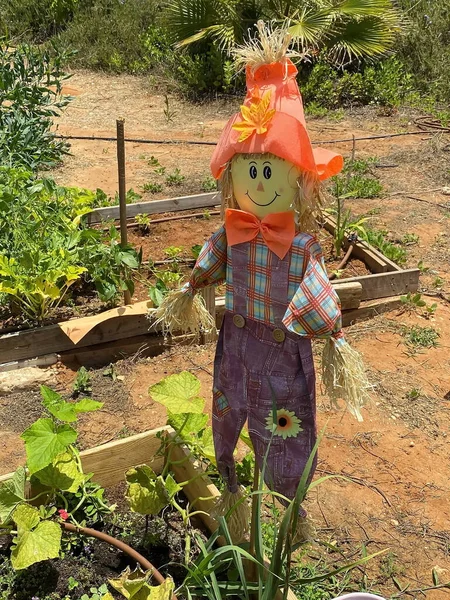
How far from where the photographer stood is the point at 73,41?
12.1 m

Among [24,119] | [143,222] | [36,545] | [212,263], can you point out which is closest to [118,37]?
[24,119]

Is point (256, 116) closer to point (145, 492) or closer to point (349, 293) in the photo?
point (145, 492)

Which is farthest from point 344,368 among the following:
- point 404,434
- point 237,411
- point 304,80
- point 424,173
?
point 304,80

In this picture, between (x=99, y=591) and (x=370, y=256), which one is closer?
(x=99, y=591)

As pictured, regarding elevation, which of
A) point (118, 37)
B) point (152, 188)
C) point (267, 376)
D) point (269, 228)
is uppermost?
point (118, 37)

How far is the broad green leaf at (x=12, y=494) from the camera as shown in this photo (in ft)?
7.02

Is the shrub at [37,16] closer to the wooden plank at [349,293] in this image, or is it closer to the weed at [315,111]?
the weed at [315,111]

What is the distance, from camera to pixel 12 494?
2.15 meters

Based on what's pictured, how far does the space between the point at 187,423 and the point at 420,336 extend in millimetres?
1947

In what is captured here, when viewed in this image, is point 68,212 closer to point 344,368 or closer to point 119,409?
point 119,409

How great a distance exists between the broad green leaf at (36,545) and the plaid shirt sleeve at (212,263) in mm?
876

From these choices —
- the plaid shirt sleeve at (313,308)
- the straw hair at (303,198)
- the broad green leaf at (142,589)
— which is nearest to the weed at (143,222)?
the straw hair at (303,198)

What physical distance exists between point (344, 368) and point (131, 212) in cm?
346

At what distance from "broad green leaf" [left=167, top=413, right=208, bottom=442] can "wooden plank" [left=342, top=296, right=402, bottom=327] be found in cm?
180
